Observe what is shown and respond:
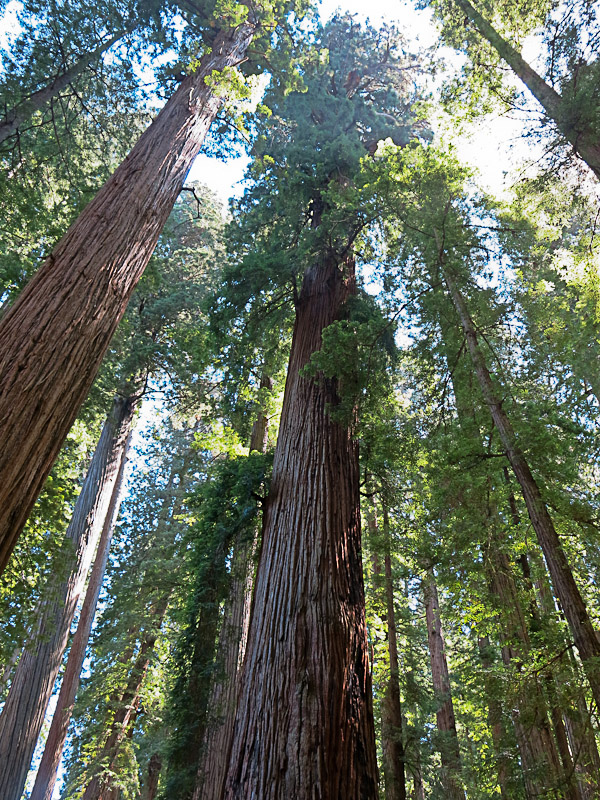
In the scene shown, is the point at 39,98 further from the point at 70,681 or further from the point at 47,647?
the point at 70,681

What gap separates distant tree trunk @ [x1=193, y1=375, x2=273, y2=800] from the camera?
638 centimetres

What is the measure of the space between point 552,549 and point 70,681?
11.7 metres

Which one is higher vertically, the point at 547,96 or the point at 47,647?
the point at 547,96

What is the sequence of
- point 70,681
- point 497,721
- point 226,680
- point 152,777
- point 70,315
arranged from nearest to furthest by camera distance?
1. point 70,315
2. point 497,721
3. point 226,680
4. point 70,681
5. point 152,777

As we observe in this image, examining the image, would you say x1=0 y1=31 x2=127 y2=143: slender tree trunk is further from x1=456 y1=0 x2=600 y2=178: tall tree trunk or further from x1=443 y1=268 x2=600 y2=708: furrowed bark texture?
x1=443 y1=268 x2=600 y2=708: furrowed bark texture

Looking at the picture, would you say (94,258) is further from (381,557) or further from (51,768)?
(51,768)

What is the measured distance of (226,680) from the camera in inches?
267

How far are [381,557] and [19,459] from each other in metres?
7.68

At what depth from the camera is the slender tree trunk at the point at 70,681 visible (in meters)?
9.10

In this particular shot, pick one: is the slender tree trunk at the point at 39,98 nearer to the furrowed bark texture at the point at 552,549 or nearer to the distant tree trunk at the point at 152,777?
the furrowed bark texture at the point at 552,549

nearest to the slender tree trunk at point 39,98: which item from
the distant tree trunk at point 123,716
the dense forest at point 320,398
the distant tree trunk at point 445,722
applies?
the dense forest at point 320,398

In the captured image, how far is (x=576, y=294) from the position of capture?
219 inches

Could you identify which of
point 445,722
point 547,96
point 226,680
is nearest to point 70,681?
point 226,680

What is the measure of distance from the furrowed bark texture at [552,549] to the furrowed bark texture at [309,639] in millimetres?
1565
